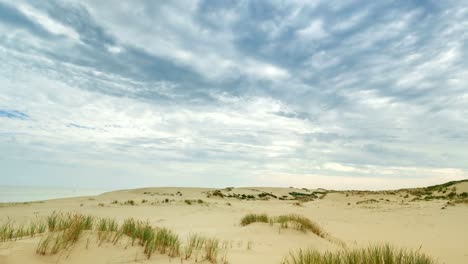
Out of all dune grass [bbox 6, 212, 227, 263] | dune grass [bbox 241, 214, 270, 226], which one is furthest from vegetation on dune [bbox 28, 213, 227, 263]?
dune grass [bbox 241, 214, 270, 226]

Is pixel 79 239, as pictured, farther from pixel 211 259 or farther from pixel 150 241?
pixel 211 259

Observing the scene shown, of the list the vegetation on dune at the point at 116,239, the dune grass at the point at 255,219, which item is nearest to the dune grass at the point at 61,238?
the vegetation on dune at the point at 116,239

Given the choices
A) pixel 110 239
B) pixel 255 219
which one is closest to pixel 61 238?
pixel 110 239

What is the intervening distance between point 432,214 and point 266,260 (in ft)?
38.8

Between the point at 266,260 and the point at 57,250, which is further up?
the point at 57,250

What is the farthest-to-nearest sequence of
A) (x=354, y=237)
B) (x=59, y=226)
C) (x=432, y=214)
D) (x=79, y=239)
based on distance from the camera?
(x=432, y=214) < (x=354, y=237) < (x=59, y=226) < (x=79, y=239)

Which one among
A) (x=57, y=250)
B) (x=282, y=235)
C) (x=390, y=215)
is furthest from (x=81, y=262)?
(x=390, y=215)

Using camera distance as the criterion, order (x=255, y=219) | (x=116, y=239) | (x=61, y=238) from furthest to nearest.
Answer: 1. (x=255, y=219)
2. (x=116, y=239)
3. (x=61, y=238)

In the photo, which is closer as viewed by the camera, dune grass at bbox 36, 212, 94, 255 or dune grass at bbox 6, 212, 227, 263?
dune grass at bbox 36, 212, 94, 255

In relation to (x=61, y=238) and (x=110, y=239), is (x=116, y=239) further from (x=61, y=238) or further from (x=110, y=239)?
(x=61, y=238)

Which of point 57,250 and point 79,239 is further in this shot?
point 79,239

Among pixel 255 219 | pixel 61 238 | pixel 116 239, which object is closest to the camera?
pixel 61 238

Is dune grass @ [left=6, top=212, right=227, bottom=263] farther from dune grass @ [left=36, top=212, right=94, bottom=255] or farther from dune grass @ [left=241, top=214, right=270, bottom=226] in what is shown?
dune grass @ [left=241, top=214, right=270, bottom=226]

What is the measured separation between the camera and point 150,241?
213 inches
